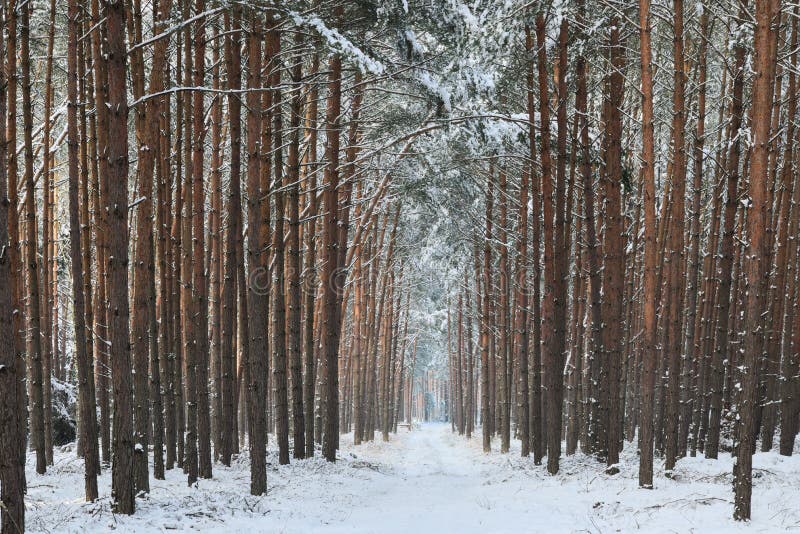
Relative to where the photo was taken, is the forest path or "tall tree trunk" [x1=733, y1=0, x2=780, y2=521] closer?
"tall tree trunk" [x1=733, y1=0, x2=780, y2=521]

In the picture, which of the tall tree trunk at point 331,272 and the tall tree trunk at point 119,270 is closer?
the tall tree trunk at point 119,270

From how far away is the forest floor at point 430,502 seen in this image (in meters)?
7.51

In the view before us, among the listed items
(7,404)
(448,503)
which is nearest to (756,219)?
(448,503)

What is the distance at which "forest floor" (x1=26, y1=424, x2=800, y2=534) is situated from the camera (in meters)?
7.51

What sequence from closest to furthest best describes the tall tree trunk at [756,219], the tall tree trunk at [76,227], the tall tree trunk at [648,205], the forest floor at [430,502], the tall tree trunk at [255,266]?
the tall tree trunk at [756,219], the forest floor at [430,502], the tall tree trunk at [76,227], the tall tree trunk at [648,205], the tall tree trunk at [255,266]

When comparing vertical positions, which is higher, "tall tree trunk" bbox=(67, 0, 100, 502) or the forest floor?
"tall tree trunk" bbox=(67, 0, 100, 502)

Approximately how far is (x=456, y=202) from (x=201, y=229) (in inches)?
337

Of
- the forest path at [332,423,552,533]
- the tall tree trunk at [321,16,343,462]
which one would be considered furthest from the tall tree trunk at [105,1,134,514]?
the tall tree trunk at [321,16,343,462]

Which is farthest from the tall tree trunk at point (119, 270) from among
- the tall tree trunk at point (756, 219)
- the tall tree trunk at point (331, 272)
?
the tall tree trunk at point (331, 272)

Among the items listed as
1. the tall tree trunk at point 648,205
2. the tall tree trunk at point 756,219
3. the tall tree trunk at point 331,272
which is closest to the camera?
the tall tree trunk at point 756,219

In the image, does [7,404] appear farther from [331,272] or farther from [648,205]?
[331,272]

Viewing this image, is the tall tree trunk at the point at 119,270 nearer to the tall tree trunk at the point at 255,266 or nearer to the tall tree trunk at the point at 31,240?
the tall tree trunk at the point at 255,266

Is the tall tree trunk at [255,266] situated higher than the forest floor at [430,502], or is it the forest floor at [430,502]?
the tall tree trunk at [255,266]

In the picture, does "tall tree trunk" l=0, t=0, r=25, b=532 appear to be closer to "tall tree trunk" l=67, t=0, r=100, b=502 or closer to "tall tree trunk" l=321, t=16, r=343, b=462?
"tall tree trunk" l=67, t=0, r=100, b=502
